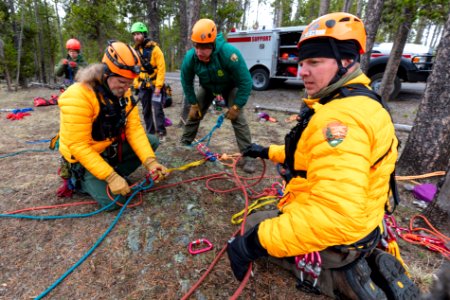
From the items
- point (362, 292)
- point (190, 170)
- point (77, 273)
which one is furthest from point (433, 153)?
point (77, 273)

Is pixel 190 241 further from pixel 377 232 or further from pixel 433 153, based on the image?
pixel 433 153

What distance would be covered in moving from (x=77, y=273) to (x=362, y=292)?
2276 mm

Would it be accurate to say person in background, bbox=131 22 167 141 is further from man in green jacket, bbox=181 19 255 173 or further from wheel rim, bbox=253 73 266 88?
wheel rim, bbox=253 73 266 88

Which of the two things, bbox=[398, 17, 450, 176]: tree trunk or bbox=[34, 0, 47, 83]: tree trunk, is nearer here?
bbox=[398, 17, 450, 176]: tree trunk

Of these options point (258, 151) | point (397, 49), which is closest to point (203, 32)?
point (258, 151)

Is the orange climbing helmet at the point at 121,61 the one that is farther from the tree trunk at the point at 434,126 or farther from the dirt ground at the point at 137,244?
the tree trunk at the point at 434,126

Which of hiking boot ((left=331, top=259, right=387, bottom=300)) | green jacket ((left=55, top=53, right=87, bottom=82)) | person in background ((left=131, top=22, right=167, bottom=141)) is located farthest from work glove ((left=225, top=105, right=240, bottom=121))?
green jacket ((left=55, top=53, right=87, bottom=82))

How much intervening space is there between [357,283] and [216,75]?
3.33 m

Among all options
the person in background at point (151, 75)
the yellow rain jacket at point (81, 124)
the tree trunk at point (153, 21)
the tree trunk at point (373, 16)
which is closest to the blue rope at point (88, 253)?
the yellow rain jacket at point (81, 124)

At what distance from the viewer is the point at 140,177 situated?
383 cm

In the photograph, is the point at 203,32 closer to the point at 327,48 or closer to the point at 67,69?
the point at 327,48

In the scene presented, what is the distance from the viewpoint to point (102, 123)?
2908 millimetres

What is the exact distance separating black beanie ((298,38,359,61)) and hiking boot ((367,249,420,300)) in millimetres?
1425

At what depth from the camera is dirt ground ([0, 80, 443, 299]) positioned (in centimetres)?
212
